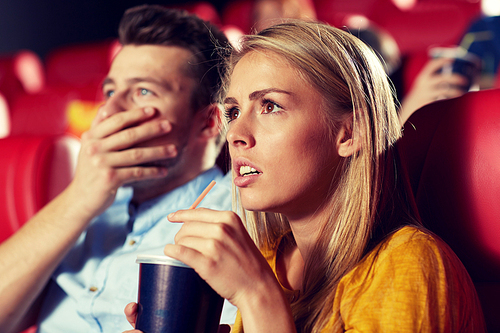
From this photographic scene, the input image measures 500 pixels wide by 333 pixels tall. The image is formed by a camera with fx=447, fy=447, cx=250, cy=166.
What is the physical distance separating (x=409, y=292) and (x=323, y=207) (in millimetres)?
211

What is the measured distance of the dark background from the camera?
342 centimetres

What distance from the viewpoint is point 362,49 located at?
662mm

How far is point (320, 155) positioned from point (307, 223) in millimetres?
112

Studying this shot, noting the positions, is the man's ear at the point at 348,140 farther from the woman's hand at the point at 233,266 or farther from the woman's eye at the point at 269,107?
the woman's hand at the point at 233,266

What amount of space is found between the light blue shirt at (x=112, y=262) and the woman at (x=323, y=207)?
0.28 m

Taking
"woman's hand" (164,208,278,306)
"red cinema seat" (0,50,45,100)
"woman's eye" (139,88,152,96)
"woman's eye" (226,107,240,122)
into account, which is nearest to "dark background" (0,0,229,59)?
"red cinema seat" (0,50,45,100)

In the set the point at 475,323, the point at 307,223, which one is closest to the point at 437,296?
the point at 475,323

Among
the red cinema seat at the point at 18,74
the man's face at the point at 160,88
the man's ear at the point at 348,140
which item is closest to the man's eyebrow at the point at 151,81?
the man's face at the point at 160,88

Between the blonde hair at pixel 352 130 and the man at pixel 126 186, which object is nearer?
the blonde hair at pixel 352 130

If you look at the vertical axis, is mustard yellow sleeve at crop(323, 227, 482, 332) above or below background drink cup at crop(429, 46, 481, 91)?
below

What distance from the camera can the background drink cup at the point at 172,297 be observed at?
1.56ft

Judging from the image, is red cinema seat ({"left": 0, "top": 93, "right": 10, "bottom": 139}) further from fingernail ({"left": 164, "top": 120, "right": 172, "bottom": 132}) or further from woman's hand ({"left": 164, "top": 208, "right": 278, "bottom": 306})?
woman's hand ({"left": 164, "top": 208, "right": 278, "bottom": 306})

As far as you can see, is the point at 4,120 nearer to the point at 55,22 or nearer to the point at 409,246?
the point at 55,22

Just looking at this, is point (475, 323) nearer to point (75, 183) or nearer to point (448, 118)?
point (448, 118)
